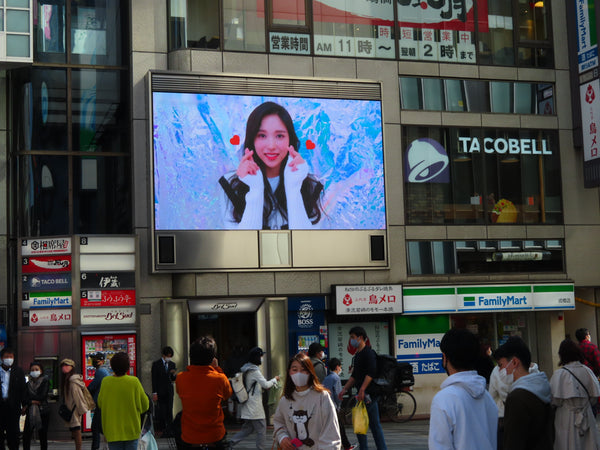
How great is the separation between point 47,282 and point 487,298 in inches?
405

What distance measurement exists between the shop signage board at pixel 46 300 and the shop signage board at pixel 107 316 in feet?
1.33

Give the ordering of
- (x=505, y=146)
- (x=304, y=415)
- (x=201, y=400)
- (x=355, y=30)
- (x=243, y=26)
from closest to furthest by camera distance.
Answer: (x=304, y=415) < (x=201, y=400) < (x=243, y=26) < (x=355, y=30) < (x=505, y=146)

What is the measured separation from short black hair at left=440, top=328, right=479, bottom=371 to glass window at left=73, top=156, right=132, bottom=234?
1671cm

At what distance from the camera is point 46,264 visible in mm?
20000

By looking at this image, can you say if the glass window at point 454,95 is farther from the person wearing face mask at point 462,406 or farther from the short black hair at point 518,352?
the person wearing face mask at point 462,406

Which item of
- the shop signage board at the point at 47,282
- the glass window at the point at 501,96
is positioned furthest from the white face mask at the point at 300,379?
the glass window at the point at 501,96

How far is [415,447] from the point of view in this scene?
15.8 m

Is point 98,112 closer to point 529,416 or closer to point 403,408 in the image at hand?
point 403,408

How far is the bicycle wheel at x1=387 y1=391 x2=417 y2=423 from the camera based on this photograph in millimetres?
21031

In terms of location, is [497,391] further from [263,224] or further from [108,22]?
[108,22]

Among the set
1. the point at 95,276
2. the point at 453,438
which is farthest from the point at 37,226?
the point at 453,438

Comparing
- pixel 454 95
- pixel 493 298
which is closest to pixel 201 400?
pixel 493 298

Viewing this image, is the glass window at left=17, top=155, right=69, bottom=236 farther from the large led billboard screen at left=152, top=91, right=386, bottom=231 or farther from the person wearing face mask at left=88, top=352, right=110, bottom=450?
the person wearing face mask at left=88, top=352, right=110, bottom=450

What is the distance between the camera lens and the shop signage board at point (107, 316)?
1986 centimetres
